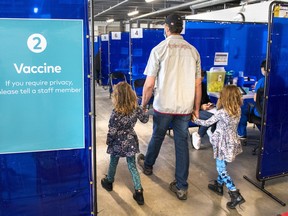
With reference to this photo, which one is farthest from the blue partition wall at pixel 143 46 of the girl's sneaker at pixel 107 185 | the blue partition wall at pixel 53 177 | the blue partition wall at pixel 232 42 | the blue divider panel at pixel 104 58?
the blue partition wall at pixel 53 177

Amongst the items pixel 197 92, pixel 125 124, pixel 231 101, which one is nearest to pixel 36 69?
pixel 125 124

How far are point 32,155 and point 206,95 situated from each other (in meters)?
2.84

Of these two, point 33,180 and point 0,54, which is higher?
point 0,54

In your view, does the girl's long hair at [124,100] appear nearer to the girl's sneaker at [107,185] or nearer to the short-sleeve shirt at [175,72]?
the short-sleeve shirt at [175,72]

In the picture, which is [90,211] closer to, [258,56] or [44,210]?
A: [44,210]

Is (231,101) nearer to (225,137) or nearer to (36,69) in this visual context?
(225,137)

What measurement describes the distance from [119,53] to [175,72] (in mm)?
5911

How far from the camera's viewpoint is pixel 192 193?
2939mm

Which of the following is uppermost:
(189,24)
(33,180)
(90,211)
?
(189,24)

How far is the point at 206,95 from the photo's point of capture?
13.9 ft

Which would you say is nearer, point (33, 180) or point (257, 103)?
point (33, 180)

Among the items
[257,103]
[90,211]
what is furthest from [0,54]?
[257,103]

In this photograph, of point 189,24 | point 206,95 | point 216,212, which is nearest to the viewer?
point 216,212

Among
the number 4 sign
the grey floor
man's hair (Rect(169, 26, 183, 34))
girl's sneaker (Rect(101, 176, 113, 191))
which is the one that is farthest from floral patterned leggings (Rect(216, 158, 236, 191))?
the number 4 sign
